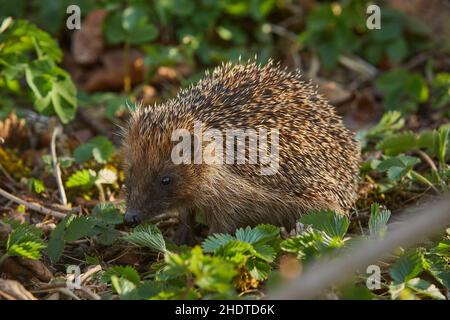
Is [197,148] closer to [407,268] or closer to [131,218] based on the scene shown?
[131,218]

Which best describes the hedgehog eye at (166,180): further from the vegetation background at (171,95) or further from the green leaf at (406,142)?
the green leaf at (406,142)

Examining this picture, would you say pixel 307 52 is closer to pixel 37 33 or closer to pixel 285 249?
pixel 37 33

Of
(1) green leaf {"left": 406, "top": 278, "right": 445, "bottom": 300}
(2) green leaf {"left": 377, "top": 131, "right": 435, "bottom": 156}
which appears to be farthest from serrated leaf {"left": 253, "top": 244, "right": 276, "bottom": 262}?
(2) green leaf {"left": 377, "top": 131, "right": 435, "bottom": 156}

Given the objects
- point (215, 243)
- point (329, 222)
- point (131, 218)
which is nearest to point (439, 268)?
point (329, 222)

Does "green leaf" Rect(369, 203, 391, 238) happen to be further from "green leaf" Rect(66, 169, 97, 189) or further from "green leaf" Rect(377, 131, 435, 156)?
"green leaf" Rect(66, 169, 97, 189)

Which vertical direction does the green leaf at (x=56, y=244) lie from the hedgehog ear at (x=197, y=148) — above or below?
below

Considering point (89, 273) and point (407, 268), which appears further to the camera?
point (89, 273)

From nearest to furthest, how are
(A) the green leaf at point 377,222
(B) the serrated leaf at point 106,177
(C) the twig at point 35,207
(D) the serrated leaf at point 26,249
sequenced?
(D) the serrated leaf at point 26,249 → (A) the green leaf at point 377,222 → (C) the twig at point 35,207 → (B) the serrated leaf at point 106,177

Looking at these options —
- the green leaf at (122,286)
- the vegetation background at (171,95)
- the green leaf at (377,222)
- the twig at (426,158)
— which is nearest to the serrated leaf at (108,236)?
the vegetation background at (171,95)
